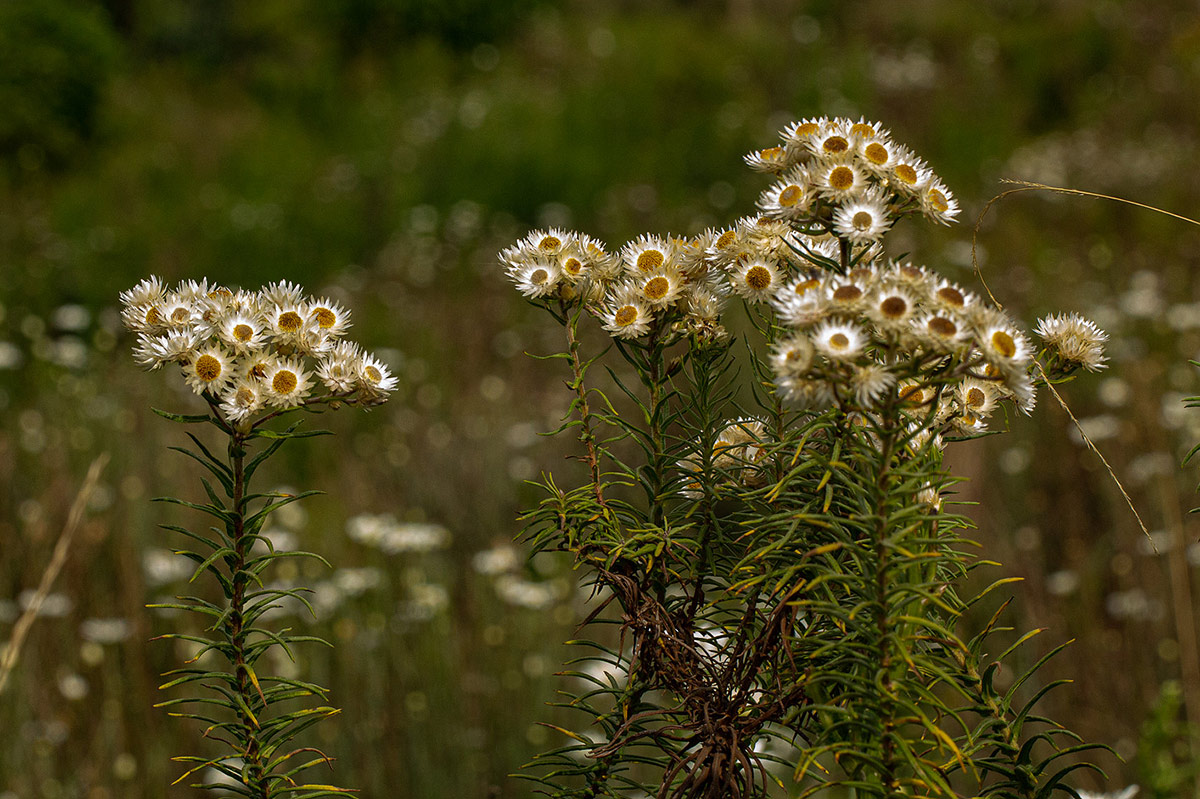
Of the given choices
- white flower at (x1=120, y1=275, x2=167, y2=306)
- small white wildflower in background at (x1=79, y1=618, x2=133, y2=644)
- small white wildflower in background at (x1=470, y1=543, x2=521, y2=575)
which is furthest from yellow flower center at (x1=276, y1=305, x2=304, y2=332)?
small white wildflower in background at (x1=79, y1=618, x2=133, y2=644)

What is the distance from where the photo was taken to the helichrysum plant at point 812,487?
53 centimetres

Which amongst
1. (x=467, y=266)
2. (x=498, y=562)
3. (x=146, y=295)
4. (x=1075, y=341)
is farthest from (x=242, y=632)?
(x=467, y=266)

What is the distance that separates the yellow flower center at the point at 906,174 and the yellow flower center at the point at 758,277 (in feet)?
0.34

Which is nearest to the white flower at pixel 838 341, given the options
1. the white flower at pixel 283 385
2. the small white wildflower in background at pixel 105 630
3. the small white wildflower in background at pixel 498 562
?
the white flower at pixel 283 385

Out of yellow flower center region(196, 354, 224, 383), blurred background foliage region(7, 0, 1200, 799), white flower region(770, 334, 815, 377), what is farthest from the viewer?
blurred background foliage region(7, 0, 1200, 799)

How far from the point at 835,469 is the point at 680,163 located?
7.14 m

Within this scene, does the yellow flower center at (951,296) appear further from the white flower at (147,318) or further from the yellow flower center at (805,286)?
the white flower at (147,318)

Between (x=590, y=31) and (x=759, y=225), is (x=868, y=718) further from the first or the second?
(x=590, y=31)

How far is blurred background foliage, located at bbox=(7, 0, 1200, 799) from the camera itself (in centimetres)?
250

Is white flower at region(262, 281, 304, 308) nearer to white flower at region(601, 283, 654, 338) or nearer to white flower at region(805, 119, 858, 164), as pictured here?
white flower at region(601, 283, 654, 338)

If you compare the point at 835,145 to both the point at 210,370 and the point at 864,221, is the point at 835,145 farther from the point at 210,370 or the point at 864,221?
the point at 210,370

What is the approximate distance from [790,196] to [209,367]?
0.38 metres

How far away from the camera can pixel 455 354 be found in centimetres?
520

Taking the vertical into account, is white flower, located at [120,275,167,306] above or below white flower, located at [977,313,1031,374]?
above
